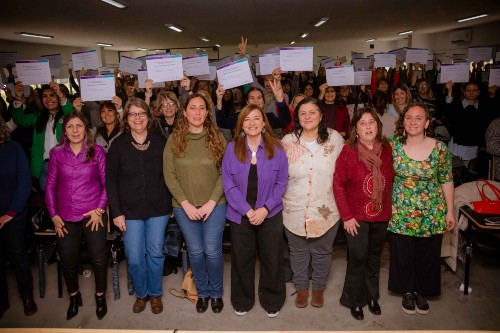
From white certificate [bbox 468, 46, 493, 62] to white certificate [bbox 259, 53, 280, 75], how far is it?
3455mm

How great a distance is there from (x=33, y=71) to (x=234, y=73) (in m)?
2.15

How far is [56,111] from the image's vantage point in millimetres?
3920

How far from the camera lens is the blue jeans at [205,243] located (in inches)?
113

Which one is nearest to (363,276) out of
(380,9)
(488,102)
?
(488,102)

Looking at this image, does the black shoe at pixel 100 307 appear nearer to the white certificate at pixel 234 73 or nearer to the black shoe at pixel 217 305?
the black shoe at pixel 217 305

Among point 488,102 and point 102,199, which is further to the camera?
point 488,102

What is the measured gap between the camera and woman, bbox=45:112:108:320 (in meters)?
2.86

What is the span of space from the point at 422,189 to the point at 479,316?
117 centimetres

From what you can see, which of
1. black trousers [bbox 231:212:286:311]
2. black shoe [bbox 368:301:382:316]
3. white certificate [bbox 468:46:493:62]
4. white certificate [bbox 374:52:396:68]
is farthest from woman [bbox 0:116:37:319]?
white certificate [bbox 468:46:493:62]

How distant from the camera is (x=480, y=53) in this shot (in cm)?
574

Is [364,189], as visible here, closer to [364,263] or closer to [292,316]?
[364,263]

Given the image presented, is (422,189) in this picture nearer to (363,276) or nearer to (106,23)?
(363,276)

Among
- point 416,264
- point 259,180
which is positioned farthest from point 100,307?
point 416,264

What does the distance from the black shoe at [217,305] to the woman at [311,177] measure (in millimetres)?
856
